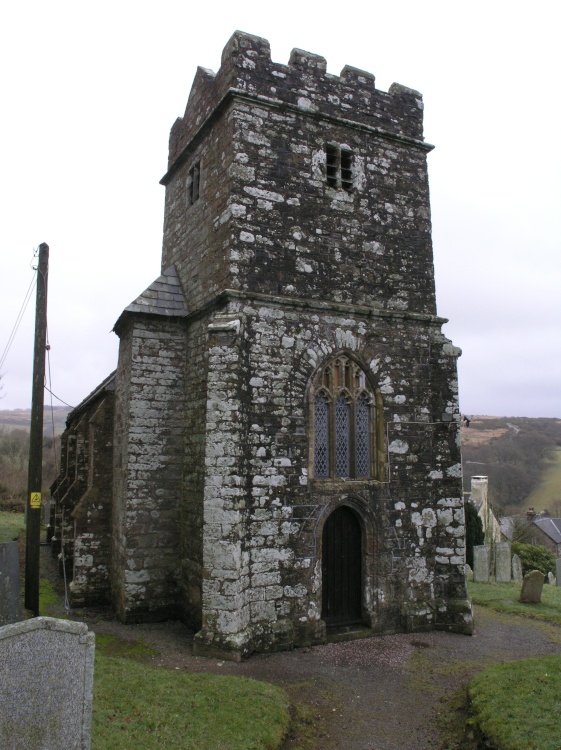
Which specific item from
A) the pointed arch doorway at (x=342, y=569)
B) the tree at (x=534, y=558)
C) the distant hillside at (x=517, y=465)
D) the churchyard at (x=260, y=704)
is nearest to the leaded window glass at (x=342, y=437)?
the pointed arch doorway at (x=342, y=569)

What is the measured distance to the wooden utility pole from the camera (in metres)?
10.6

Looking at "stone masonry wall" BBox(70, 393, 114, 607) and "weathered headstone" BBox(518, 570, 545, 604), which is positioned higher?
"stone masonry wall" BBox(70, 393, 114, 607)

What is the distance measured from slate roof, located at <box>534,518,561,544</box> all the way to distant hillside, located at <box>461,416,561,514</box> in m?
4.65

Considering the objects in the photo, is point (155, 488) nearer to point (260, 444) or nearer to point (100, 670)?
point (260, 444)

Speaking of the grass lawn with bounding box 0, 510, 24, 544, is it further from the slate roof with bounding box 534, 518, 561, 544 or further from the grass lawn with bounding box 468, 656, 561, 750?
the slate roof with bounding box 534, 518, 561, 544

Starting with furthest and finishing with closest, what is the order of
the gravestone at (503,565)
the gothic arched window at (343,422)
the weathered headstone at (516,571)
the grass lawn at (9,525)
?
1. the grass lawn at (9,525)
2. the weathered headstone at (516,571)
3. the gravestone at (503,565)
4. the gothic arched window at (343,422)

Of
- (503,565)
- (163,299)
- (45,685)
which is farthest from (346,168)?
(503,565)

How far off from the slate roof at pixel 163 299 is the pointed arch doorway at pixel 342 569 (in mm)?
5329

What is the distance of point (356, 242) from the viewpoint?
444 inches

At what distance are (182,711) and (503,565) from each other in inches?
498

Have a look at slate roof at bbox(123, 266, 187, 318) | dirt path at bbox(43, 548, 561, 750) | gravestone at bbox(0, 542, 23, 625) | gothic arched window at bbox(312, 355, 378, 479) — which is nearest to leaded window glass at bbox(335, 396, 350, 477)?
gothic arched window at bbox(312, 355, 378, 479)

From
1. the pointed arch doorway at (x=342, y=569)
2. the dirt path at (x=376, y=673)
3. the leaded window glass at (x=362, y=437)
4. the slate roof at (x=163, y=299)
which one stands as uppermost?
the slate roof at (x=163, y=299)

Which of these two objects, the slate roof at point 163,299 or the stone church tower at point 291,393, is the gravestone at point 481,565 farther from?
the slate roof at point 163,299

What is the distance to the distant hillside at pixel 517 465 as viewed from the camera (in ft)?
196
